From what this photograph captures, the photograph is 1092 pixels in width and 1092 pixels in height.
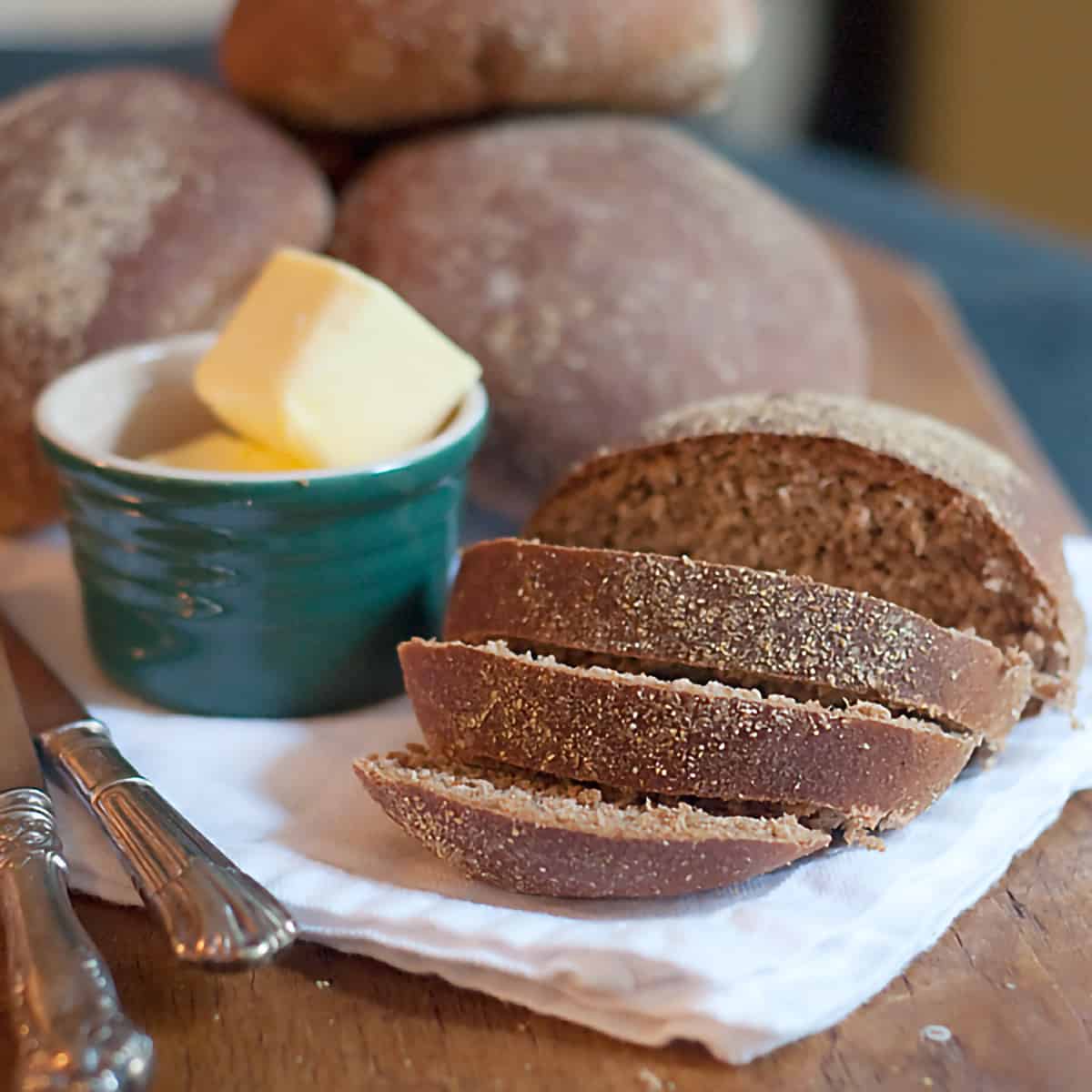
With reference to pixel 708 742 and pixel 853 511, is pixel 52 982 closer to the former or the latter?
pixel 708 742

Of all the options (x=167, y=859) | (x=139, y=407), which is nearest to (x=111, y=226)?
(x=139, y=407)

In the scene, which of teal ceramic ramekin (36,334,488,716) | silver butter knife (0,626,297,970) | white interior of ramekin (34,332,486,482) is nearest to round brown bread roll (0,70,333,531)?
white interior of ramekin (34,332,486,482)

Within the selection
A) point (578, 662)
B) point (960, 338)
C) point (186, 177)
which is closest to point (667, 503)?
point (578, 662)

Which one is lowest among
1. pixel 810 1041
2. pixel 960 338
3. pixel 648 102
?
pixel 960 338

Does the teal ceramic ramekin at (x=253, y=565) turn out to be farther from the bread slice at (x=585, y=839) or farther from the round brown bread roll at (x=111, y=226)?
the bread slice at (x=585, y=839)

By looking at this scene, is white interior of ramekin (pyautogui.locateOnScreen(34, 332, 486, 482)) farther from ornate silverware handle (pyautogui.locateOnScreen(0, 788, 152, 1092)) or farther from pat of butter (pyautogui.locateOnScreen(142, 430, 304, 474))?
ornate silverware handle (pyautogui.locateOnScreen(0, 788, 152, 1092))

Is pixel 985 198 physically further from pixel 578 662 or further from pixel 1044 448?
pixel 578 662

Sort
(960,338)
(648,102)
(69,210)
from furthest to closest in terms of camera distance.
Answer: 1. (960,338)
2. (648,102)
3. (69,210)

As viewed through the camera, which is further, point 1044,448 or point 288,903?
point 1044,448
